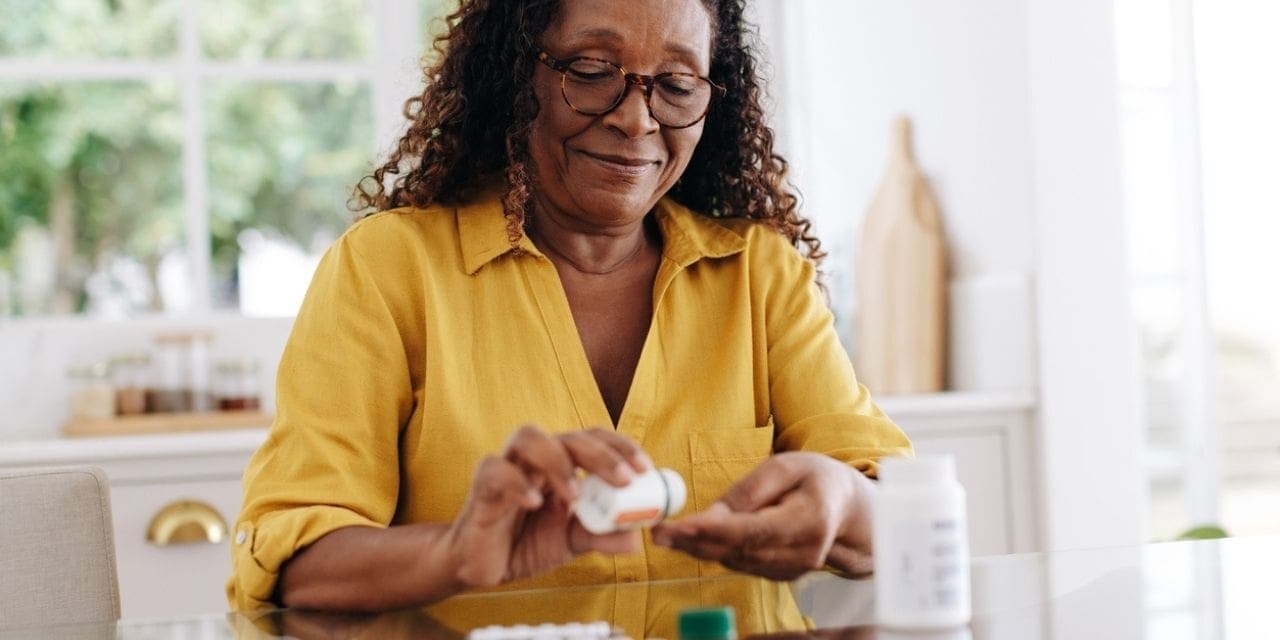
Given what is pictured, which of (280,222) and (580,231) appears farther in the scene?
(280,222)

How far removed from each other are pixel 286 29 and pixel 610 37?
6.23 ft

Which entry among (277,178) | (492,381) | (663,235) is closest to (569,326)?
(492,381)

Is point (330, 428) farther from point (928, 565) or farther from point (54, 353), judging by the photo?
point (54, 353)

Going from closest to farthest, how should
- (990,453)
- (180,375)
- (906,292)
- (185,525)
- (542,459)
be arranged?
(542,459), (185,525), (990,453), (180,375), (906,292)

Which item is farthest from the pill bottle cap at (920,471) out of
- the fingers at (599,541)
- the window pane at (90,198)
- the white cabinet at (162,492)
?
the window pane at (90,198)

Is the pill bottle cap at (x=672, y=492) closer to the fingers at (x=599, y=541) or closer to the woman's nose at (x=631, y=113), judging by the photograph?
the fingers at (x=599, y=541)

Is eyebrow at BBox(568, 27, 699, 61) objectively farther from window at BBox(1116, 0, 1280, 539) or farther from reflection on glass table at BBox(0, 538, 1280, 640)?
window at BBox(1116, 0, 1280, 539)

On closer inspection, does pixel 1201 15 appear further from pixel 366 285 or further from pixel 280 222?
pixel 366 285

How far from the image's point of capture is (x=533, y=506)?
1.13 m

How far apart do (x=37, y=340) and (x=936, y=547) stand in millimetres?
2462

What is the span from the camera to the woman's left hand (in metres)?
1.22

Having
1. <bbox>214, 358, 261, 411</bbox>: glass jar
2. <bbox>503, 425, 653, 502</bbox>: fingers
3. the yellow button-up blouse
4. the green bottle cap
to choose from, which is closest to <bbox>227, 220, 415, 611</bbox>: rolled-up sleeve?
the yellow button-up blouse

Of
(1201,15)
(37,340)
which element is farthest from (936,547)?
(1201,15)

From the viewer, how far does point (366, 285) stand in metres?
1.53
